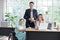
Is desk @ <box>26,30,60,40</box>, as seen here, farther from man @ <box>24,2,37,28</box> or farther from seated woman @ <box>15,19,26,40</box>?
man @ <box>24,2,37,28</box>

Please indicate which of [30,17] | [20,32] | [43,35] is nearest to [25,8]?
[30,17]

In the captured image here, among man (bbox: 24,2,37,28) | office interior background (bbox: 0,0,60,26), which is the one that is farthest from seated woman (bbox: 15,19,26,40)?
office interior background (bbox: 0,0,60,26)

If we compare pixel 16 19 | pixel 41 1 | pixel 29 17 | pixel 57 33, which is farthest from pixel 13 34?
pixel 41 1

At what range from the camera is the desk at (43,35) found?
3992 mm

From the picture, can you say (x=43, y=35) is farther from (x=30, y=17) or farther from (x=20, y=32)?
(x=30, y=17)

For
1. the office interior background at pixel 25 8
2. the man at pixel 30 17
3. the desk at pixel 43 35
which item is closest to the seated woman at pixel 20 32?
the desk at pixel 43 35

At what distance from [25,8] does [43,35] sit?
9.16 feet

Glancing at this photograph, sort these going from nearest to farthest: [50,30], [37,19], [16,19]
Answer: [50,30] < [37,19] < [16,19]

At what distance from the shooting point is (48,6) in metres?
6.71

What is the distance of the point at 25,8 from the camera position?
664cm

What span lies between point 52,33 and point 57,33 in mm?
122

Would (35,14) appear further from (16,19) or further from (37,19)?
(16,19)

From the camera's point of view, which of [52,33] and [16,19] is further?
[16,19]

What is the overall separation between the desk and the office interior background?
264 cm
